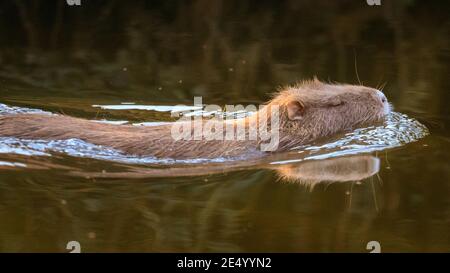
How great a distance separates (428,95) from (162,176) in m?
3.44

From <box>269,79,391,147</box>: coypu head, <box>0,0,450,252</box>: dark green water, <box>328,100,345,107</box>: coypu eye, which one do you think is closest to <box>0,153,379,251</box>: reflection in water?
<box>0,0,450,252</box>: dark green water

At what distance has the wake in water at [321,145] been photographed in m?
5.94

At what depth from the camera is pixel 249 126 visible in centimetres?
635

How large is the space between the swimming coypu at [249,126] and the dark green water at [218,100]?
8.3 inches

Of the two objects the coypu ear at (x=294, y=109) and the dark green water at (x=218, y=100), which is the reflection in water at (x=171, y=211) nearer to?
the dark green water at (x=218, y=100)

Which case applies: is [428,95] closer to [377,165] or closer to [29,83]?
[377,165]

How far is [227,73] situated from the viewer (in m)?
8.84

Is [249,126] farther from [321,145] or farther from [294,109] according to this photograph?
[321,145]

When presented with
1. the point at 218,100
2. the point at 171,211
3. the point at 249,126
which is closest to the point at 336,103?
the point at 249,126

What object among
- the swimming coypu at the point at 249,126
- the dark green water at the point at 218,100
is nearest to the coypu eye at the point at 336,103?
the swimming coypu at the point at 249,126

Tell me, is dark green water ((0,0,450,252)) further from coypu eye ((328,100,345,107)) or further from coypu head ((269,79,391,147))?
coypu eye ((328,100,345,107))

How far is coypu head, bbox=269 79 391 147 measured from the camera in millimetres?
6410
